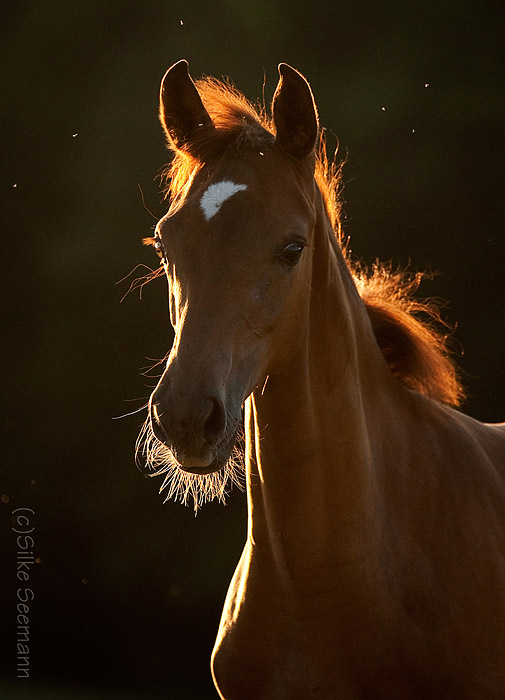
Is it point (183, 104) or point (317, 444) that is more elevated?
point (183, 104)

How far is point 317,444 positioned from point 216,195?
23.8 inches

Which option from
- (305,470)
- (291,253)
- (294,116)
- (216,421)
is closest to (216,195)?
(291,253)

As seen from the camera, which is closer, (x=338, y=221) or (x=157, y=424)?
(x=157, y=424)

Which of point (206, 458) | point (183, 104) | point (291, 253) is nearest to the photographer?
point (206, 458)

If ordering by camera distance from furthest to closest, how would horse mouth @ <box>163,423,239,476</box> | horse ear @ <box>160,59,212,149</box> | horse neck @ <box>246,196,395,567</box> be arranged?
horse ear @ <box>160,59,212,149</box> < horse neck @ <box>246,196,395,567</box> < horse mouth @ <box>163,423,239,476</box>

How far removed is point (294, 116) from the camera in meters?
1.93

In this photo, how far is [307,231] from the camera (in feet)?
5.96

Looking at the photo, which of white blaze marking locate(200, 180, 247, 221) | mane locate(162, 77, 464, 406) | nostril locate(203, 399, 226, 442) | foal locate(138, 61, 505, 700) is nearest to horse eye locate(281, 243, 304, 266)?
foal locate(138, 61, 505, 700)

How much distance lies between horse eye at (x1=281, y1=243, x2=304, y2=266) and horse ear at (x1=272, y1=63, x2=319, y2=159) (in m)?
0.29

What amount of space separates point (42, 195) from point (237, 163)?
14.1 feet

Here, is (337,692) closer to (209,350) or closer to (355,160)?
(209,350)

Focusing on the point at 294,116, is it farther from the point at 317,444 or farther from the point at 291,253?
the point at 317,444

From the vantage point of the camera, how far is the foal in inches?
67.8

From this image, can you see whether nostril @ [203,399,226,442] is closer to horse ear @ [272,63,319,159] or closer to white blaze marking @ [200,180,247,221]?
white blaze marking @ [200,180,247,221]
